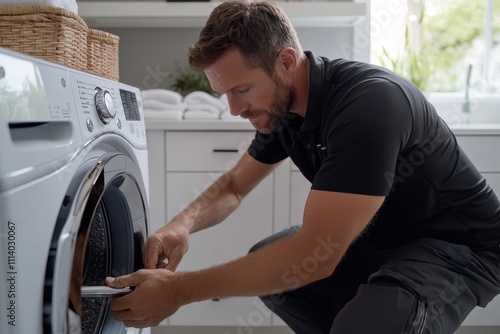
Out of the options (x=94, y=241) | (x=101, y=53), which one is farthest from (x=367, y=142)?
(x=101, y=53)

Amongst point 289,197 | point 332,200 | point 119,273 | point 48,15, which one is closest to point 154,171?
point 289,197

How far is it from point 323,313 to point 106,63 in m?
0.88

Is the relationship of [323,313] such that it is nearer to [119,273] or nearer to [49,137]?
[119,273]

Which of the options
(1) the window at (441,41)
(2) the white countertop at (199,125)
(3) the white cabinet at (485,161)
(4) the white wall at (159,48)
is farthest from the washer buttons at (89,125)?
(1) the window at (441,41)

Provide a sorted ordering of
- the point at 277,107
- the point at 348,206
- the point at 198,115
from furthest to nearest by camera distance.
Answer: the point at 198,115 → the point at 277,107 → the point at 348,206

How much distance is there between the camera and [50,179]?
73 cm

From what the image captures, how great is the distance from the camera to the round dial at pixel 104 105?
94 cm

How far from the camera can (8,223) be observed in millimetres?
645

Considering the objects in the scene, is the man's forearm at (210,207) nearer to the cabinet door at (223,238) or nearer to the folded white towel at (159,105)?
the cabinet door at (223,238)

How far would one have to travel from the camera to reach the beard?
1.21 metres

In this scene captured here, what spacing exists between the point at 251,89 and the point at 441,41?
2.00 m

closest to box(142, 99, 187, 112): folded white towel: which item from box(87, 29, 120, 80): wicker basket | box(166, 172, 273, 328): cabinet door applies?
box(166, 172, 273, 328): cabinet door

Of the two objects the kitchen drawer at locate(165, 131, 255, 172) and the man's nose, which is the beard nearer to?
the man's nose

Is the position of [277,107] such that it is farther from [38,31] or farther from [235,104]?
[38,31]
